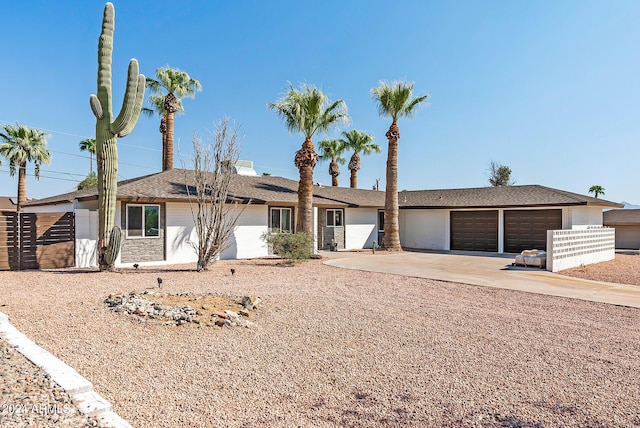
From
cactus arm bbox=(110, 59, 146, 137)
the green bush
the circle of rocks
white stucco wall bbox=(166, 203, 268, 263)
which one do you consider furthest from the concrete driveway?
cactus arm bbox=(110, 59, 146, 137)

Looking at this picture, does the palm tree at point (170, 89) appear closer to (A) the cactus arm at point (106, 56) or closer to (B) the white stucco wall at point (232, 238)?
(B) the white stucco wall at point (232, 238)

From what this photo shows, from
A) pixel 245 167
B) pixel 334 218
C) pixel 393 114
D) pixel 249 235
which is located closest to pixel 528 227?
pixel 393 114

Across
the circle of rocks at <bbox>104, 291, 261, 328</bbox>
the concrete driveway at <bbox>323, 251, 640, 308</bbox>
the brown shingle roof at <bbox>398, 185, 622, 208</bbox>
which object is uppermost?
the brown shingle roof at <bbox>398, 185, 622, 208</bbox>

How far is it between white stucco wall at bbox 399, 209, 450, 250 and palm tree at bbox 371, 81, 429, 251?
3.61m

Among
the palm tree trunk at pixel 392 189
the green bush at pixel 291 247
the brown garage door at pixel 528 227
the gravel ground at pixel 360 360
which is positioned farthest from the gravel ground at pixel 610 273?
the green bush at pixel 291 247

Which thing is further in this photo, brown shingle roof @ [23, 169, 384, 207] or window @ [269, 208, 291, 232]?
window @ [269, 208, 291, 232]

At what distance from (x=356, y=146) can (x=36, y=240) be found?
25.7 meters

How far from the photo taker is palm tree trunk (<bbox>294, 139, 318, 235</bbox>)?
17.6 metres

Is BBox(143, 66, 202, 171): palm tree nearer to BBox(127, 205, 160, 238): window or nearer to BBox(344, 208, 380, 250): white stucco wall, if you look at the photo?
BBox(127, 205, 160, 238): window

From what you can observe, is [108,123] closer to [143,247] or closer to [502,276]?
[143,247]

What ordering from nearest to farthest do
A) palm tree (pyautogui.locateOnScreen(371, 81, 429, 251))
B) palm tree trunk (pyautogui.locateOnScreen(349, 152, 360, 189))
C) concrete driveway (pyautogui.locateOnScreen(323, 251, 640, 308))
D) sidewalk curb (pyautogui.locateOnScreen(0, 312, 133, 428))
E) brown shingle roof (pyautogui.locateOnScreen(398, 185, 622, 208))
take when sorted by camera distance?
sidewalk curb (pyautogui.locateOnScreen(0, 312, 133, 428)) → concrete driveway (pyautogui.locateOnScreen(323, 251, 640, 308)) → brown shingle roof (pyautogui.locateOnScreen(398, 185, 622, 208)) → palm tree (pyautogui.locateOnScreen(371, 81, 429, 251)) → palm tree trunk (pyautogui.locateOnScreen(349, 152, 360, 189))

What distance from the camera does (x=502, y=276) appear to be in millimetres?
12422

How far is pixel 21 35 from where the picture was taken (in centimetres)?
1619

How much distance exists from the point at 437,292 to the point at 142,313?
6933 millimetres
